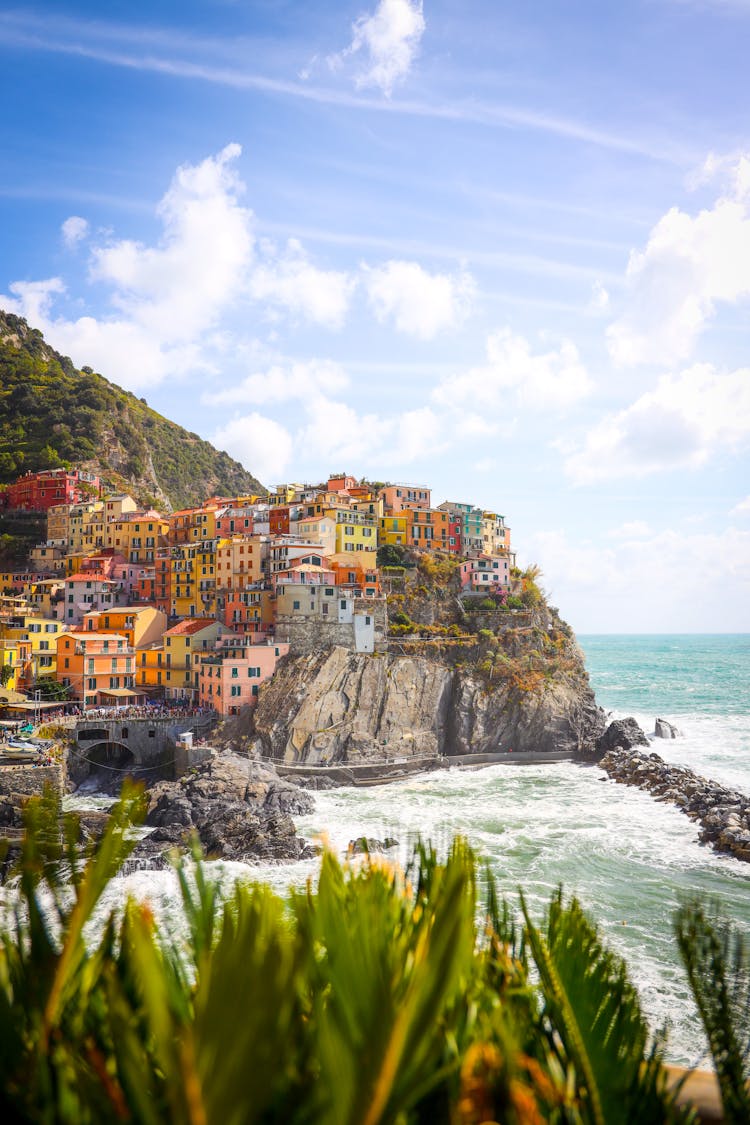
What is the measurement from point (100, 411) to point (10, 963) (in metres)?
95.2

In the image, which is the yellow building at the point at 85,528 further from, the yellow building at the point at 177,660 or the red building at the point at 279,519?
the yellow building at the point at 177,660

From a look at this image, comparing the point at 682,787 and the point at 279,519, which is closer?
the point at 682,787

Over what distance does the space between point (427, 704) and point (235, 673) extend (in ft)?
39.6

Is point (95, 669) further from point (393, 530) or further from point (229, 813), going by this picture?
point (393, 530)

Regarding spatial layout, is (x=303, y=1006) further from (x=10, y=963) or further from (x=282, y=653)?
(x=282, y=653)

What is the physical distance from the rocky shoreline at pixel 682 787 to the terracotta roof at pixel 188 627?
89.2 feet

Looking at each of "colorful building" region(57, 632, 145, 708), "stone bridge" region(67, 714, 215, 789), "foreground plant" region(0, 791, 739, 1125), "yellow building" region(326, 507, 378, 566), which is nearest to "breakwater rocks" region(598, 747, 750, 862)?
"yellow building" region(326, 507, 378, 566)

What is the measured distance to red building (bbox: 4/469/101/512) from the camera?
236 ft

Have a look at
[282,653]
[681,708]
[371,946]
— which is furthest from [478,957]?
[681,708]

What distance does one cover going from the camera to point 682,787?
37344mm

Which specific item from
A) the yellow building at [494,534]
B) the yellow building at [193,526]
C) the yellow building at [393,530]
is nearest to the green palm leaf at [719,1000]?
the yellow building at [393,530]

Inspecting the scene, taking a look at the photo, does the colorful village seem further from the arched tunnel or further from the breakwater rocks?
the breakwater rocks

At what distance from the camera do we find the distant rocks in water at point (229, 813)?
28.2 meters

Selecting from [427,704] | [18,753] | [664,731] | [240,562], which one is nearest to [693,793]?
[427,704]
